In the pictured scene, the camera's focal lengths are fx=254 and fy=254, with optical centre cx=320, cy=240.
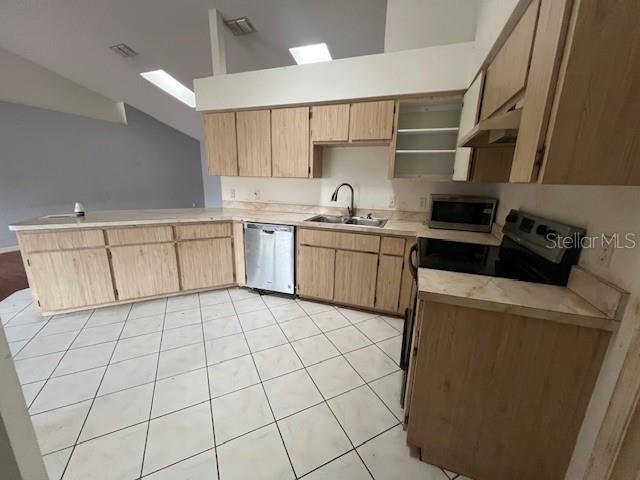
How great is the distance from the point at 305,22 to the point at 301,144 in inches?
47.2

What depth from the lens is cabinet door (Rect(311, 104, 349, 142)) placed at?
8.21ft

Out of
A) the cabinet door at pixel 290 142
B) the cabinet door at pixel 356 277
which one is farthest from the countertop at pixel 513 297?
the cabinet door at pixel 290 142

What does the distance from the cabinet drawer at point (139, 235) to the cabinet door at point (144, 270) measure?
6 cm

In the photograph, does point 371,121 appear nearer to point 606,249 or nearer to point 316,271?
point 316,271

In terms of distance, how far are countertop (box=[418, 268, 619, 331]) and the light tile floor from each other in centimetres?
90

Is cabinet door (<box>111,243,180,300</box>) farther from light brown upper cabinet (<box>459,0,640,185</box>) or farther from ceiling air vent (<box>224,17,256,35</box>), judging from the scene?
light brown upper cabinet (<box>459,0,640,185</box>)

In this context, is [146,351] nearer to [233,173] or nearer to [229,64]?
[233,173]

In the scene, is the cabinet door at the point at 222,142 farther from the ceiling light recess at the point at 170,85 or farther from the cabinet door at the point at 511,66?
the cabinet door at the point at 511,66

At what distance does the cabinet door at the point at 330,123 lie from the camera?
250 cm

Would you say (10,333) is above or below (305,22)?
below

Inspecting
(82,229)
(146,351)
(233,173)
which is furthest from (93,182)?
(146,351)

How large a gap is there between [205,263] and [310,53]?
116 inches

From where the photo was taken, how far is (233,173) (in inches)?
119

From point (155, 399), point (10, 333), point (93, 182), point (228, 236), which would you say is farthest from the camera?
point (93, 182)
